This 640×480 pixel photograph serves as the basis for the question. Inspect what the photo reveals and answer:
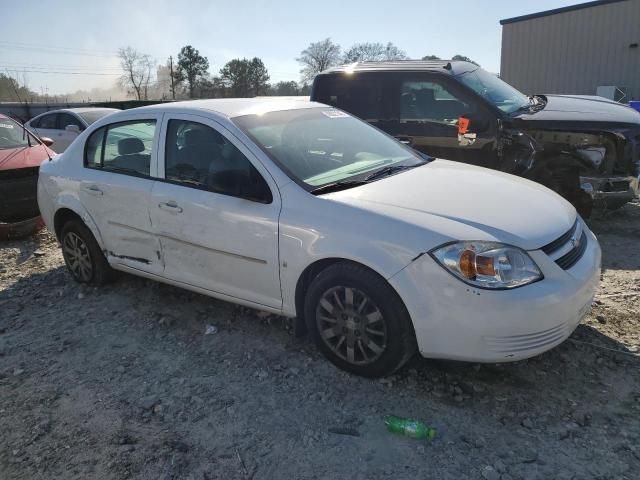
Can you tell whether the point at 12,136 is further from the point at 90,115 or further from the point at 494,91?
the point at 494,91

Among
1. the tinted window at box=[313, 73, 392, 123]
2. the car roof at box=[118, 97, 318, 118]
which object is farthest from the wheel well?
the tinted window at box=[313, 73, 392, 123]

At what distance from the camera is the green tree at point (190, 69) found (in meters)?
68.2

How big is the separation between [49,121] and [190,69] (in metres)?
61.0

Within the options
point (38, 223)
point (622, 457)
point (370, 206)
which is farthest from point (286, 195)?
point (38, 223)

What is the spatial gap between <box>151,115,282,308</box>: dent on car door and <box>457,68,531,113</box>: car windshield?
3364mm

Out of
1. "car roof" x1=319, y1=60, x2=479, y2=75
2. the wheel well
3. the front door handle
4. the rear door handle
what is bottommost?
the wheel well

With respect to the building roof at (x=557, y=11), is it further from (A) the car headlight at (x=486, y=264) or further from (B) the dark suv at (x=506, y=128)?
(A) the car headlight at (x=486, y=264)

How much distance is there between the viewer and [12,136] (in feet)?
24.4

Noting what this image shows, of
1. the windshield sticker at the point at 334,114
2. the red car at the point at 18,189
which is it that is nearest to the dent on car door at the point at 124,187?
the windshield sticker at the point at 334,114

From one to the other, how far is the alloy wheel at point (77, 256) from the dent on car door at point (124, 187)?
0.39m

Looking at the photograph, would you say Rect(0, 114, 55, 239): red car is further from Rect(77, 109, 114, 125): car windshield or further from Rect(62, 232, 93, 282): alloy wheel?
Rect(77, 109, 114, 125): car windshield

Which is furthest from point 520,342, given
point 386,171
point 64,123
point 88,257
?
point 64,123

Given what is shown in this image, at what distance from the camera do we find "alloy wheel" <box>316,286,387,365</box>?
2.94 m

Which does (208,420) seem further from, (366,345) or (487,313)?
(487,313)
